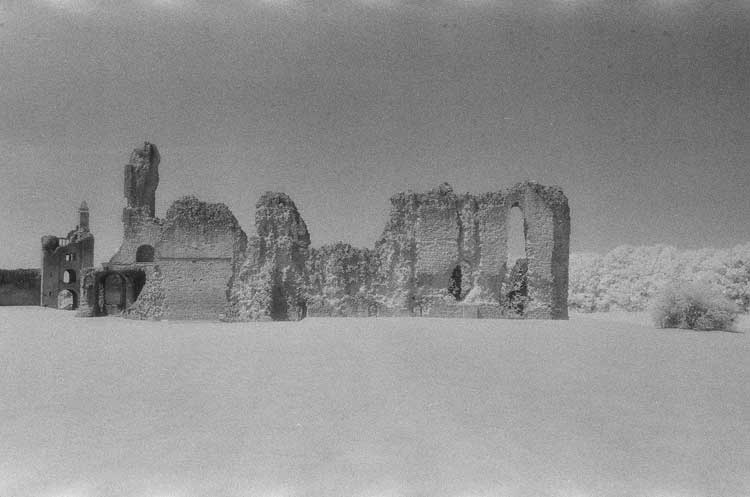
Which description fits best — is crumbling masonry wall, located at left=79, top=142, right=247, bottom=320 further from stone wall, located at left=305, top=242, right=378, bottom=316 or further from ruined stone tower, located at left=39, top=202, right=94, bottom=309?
ruined stone tower, located at left=39, top=202, right=94, bottom=309

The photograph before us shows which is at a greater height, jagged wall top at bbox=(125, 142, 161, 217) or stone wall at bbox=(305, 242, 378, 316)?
jagged wall top at bbox=(125, 142, 161, 217)

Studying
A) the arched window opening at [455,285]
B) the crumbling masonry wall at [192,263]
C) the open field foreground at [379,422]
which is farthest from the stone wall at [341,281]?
the open field foreground at [379,422]

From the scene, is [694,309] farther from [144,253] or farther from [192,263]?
[144,253]

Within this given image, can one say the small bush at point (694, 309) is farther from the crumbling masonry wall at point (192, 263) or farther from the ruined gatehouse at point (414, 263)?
the crumbling masonry wall at point (192, 263)

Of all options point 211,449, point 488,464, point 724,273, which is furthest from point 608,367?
point 724,273

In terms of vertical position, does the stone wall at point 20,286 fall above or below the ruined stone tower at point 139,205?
below

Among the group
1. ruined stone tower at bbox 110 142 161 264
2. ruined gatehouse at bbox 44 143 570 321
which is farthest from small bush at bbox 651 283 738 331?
ruined stone tower at bbox 110 142 161 264

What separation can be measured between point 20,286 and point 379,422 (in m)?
38.9

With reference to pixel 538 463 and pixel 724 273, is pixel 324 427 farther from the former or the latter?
pixel 724 273

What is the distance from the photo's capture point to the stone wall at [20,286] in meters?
34.9

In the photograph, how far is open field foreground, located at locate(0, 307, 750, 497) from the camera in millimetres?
3244

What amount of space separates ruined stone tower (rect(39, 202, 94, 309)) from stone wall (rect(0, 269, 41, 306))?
132 centimetres

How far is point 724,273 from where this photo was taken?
31531 millimetres

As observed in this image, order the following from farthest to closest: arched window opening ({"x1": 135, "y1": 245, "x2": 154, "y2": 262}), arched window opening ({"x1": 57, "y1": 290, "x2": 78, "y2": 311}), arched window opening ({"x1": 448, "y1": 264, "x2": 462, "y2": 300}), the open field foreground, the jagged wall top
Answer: arched window opening ({"x1": 57, "y1": 290, "x2": 78, "y2": 311}) → the jagged wall top → arched window opening ({"x1": 135, "y1": 245, "x2": 154, "y2": 262}) → arched window opening ({"x1": 448, "y1": 264, "x2": 462, "y2": 300}) → the open field foreground
